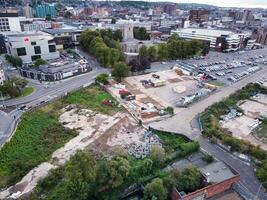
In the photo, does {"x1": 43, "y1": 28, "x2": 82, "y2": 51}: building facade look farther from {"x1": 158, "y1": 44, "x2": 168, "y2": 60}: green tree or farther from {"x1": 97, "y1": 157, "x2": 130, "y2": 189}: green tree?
{"x1": 97, "y1": 157, "x2": 130, "y2": 189}: green tree

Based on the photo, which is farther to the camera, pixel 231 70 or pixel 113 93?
pixel 231 70

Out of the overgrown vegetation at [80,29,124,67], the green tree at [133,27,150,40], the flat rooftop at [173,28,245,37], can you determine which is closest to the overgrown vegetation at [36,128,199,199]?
the overgrown vegetation at [80,29,124,67]

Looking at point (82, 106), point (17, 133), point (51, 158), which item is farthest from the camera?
point (82, 106)

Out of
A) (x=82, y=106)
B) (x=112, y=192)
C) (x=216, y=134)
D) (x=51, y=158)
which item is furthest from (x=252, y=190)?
(x=82, y=106)

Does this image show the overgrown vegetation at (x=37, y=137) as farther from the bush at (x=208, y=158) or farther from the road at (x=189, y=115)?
the bush at (x=208, y=158)

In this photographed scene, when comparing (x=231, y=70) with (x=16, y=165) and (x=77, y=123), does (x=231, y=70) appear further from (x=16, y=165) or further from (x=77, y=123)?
(x=16, y=165)

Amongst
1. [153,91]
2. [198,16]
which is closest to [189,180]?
[153,91]

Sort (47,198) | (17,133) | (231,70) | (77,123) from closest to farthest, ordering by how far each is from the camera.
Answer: (47,198)
(17,133)
(77,123)
(231,70)
